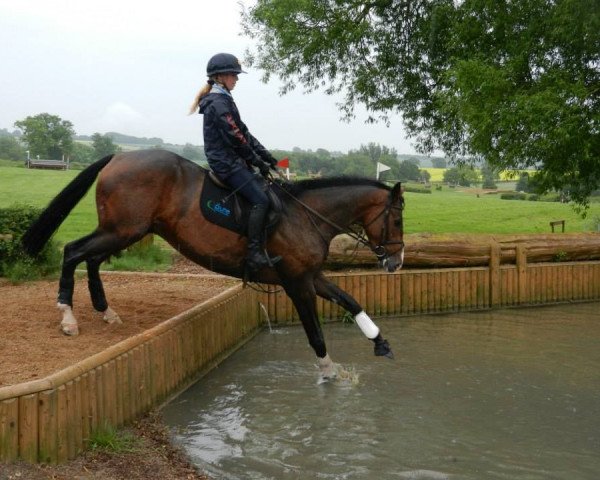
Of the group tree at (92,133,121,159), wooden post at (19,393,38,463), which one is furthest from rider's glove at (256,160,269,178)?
tree at (92,133,121,159)

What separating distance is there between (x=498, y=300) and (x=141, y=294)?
651 centimetres

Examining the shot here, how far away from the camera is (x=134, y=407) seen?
19.3ft

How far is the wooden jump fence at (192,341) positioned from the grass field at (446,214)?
4.82 meters

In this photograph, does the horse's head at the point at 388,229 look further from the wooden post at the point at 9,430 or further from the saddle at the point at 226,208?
the wooden post at the point at 9,430

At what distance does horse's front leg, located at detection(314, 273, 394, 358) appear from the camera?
7023 millimetres

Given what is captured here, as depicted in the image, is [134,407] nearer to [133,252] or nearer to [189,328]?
[189,328]

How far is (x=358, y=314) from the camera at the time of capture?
7.11 m

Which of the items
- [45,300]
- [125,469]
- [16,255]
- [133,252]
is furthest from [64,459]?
[133,252]

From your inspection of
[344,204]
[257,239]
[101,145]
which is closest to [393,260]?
[344,204]

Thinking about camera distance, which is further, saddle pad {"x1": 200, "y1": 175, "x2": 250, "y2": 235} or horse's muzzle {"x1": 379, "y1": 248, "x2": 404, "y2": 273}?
horse's muzzle {"x1": 379, "y1": 248, "x2": 404, "y2": 273}

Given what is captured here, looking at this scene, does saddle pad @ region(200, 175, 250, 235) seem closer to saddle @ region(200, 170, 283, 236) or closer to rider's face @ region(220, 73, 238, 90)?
saddle @ region(200, 170, 283, 236)

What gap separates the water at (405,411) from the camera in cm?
528

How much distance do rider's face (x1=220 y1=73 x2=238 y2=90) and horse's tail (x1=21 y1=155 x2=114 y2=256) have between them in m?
1.47

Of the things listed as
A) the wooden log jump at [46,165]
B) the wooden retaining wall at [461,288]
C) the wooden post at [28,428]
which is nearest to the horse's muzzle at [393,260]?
the wooden retaining wall at [461,288]
